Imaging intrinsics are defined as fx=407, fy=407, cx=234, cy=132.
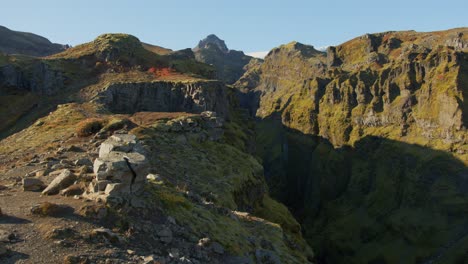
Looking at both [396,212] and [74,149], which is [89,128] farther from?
[396,212]

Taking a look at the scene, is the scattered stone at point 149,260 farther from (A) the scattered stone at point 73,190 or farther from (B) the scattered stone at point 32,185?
(B) the scattered stone at point 32,185

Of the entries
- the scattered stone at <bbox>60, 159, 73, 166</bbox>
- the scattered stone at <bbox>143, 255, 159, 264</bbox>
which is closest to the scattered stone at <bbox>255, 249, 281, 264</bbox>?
the scattered stone at <bbox>143, 255, 159, 264</bbox>

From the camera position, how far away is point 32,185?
954 inches

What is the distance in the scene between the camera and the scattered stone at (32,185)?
24141mm

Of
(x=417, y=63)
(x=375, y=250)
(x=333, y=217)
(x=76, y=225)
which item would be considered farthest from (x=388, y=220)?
(x=76, y=225)

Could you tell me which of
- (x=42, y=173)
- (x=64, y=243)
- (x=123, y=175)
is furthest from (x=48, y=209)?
(x=42, y=173)

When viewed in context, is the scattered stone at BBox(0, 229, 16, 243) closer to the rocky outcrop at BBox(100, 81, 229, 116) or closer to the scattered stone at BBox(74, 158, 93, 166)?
the scattered stone at BBox(74, 158, 93, 166)

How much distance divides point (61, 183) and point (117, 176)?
4.36 meters

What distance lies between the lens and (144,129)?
45.3m

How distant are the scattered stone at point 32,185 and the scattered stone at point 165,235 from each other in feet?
28.5

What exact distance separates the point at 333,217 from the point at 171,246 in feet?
550

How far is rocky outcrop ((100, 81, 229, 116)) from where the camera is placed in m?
69.6

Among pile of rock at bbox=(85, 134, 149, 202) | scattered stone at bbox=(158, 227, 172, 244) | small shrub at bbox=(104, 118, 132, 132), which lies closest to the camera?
scattered stone at bbox=(158, 227, 172, 244)

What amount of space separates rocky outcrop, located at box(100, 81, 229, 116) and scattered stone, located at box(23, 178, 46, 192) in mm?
44940
